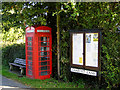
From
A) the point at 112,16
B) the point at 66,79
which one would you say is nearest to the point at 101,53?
the point at 112,16

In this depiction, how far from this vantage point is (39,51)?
7.38 meters

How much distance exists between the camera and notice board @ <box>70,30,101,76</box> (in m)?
5.68

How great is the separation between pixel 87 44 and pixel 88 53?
1.04 ft

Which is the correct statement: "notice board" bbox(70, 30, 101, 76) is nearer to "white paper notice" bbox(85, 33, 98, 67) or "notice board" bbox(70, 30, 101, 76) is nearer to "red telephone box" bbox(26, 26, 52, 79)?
"white paper notice" bbox(85, 33, 98, 67)

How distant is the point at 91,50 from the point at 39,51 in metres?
2.52

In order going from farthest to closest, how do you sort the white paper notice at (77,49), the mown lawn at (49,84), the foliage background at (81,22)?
the mown lawn at (49,84) < the white paper notice at (77,49) < the foliage background at (81,22)

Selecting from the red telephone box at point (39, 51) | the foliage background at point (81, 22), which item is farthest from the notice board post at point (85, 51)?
the red telephone box at point (39, 51)

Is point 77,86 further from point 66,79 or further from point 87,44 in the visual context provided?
point 87,44

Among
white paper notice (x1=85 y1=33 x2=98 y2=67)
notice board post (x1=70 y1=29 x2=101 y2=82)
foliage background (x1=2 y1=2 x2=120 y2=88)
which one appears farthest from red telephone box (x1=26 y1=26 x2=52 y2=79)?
white paper notice (x1=85 y1=33 x2=98 y2=67)

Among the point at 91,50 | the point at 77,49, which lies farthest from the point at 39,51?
the point at 91,50

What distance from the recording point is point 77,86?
643 cm

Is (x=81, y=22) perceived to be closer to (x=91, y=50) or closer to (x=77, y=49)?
(x=77, y=49)

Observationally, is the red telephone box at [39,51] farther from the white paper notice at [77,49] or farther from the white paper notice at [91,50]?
the white paper notice at [91,50]

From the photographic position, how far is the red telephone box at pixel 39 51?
7.29 m
